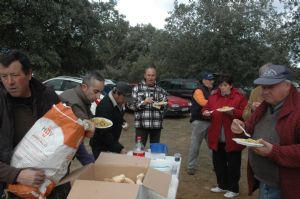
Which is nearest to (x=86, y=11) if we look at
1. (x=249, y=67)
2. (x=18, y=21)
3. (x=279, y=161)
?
(x=18, y=21)

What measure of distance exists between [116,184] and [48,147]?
422mm

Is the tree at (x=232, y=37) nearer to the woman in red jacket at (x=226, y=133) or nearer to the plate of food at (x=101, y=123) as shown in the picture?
the woman in red jacket at (x=226, y=133)

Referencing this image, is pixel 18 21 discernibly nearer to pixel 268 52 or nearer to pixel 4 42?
pixel 4 42

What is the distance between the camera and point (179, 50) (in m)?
20.6

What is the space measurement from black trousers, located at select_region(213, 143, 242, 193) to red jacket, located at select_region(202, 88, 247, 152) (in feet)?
0.44

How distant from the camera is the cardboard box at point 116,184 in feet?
6.29

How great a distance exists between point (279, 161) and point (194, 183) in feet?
11.4

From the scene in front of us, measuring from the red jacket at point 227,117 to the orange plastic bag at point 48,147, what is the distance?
330 cm

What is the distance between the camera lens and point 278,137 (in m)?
2.67

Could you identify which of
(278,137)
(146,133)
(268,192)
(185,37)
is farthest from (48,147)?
(185,37)

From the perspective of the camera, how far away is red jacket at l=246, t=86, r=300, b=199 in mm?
2510

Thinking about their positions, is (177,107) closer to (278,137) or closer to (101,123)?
(101,123)

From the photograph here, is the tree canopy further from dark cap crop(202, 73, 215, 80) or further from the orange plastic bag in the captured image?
the orange plastic bag

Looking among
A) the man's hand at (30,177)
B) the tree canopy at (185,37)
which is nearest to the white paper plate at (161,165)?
the man's hand at (30,177)
